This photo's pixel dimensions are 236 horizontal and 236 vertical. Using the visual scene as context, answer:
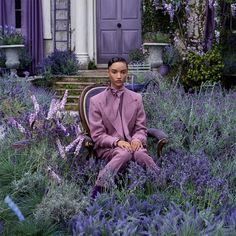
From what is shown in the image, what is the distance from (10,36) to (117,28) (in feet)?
7.68

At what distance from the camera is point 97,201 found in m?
3.38

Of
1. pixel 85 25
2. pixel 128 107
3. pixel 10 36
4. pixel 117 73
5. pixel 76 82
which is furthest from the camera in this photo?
pixel 85 25

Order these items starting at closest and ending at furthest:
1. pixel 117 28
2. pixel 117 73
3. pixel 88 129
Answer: pixel 117 73 < pixel 88 129 < pixel 117 28

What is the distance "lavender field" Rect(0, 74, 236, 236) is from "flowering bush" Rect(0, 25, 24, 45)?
4732mm

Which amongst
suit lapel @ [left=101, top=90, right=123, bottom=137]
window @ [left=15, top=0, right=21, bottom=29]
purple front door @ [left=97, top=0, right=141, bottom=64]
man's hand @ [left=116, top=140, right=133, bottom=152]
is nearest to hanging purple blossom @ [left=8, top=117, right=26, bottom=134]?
suit lapel @ [left=101, top=90, right=123, bottom=137]

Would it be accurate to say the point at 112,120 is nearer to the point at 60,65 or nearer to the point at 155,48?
the point at 155,48

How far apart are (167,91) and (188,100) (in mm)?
499

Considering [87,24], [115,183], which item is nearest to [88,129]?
[115,183]

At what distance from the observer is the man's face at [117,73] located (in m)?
4.08

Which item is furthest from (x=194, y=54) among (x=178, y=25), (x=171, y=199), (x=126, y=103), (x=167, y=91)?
(x=171, y=199)

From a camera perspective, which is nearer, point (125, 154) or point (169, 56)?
point (125, 154)

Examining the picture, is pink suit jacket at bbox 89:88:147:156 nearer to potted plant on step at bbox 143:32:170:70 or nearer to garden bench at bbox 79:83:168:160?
garden bench at bbox 79:83:168:160

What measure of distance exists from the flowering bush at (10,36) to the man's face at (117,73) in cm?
598

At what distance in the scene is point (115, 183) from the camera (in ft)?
12.9
